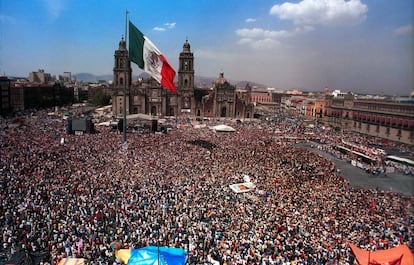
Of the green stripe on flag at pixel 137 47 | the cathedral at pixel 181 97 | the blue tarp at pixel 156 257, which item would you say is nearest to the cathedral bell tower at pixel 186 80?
the cathedral at pixel 181 97

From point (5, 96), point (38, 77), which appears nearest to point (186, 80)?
point (5, 96)

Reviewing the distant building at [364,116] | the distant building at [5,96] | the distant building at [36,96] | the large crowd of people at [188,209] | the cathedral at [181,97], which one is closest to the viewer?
the large crowd of people at [188,209]

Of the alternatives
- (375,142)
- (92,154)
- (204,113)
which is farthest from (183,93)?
(92,154)

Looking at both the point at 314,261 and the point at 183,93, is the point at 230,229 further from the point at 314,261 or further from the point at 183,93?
the point at 183,93

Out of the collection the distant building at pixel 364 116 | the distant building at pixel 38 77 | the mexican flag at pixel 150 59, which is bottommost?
the distant building at pixel 364 116

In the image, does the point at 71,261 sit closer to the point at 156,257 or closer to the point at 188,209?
the point at 156,257

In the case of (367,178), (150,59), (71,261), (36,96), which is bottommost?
(367,178)

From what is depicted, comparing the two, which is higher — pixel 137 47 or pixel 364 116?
pixel 137 47

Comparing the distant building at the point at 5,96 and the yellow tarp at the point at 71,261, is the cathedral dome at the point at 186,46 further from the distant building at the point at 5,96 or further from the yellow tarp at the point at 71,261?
the yellow tarp at the point at 71,261
